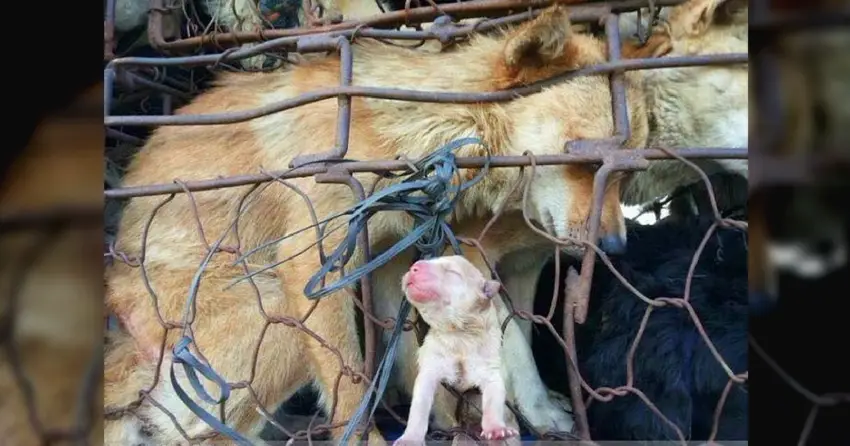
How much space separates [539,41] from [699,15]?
1.20 feet

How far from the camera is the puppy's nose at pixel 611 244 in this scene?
1455 millimetres

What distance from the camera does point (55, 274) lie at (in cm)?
60

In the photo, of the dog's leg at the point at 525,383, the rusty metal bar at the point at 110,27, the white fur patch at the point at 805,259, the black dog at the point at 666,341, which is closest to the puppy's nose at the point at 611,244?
the black dog at the point at 666,341

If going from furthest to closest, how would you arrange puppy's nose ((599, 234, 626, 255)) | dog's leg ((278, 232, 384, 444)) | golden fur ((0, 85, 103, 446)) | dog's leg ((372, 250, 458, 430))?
dog's leg ((372, 250, 458, 430))
dog's leg ((278, 232, 384, 444))
puppy's nose ((599, 234, 626, 255))
golden fur ((0, 85, 103, 446))

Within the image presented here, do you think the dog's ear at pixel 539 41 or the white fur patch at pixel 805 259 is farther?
the dog's ear at pixel 539 41

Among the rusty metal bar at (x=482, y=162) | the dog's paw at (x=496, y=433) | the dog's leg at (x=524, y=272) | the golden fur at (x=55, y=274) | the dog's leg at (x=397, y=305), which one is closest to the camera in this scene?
the golden fur at (x=55, y=274)

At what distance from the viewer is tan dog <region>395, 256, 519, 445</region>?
105 cm

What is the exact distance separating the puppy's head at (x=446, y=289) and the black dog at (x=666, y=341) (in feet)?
1.44

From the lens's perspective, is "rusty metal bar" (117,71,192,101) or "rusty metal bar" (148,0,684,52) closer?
"rusty metal bar" (148,0,684,52)

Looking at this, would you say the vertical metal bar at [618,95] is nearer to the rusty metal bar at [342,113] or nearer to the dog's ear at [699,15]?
the dog's ear at [699,15]

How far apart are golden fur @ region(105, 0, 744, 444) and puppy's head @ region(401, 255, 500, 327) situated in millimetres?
364

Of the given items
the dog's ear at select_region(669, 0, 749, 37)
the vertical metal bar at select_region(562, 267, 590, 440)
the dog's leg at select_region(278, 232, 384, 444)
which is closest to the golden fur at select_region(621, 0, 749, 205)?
the dog's ear at select_region(669, 0, 749, 37)

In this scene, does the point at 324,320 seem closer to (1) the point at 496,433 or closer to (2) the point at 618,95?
(1) the point at 496,433

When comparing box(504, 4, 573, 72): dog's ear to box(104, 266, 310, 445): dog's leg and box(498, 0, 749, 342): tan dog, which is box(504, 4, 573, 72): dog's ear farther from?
box(104, 266, 310, 445): dog's leg
